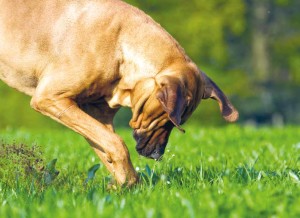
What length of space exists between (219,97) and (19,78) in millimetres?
1712

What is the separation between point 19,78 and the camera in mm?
6688

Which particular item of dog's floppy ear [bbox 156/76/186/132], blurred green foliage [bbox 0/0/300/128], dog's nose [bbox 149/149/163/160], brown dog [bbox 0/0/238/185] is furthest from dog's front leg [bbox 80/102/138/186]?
blurred green foliage [bbox 0/0/300/128]

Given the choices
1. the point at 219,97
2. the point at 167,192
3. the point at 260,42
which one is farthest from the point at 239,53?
the point at 167,192

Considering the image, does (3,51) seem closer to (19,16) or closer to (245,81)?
(19,16)

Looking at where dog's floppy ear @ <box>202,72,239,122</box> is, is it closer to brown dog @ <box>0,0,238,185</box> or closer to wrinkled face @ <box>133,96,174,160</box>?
brown dog @ <box>0,0,238,185</box>

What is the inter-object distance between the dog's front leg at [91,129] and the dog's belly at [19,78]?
370 millimetres

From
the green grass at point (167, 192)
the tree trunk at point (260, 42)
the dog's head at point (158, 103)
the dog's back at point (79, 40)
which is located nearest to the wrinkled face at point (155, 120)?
the dog's head at point (158, 103)

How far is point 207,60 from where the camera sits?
3450cm

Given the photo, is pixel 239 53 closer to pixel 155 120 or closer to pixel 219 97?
pixel 219 97

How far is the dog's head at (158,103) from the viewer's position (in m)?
6.16

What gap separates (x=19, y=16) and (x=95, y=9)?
716 mm

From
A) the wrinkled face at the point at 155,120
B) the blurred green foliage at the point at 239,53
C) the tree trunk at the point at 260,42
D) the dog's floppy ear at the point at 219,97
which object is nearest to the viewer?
the wrinkled face at the point at 155,120

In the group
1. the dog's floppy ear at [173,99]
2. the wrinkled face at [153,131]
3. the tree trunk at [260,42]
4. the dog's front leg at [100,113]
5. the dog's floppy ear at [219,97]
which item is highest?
the dog's floppy ear at [173,99]

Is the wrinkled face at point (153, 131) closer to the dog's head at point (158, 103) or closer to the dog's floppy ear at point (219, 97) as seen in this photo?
the dog's head at point (158, 103)
